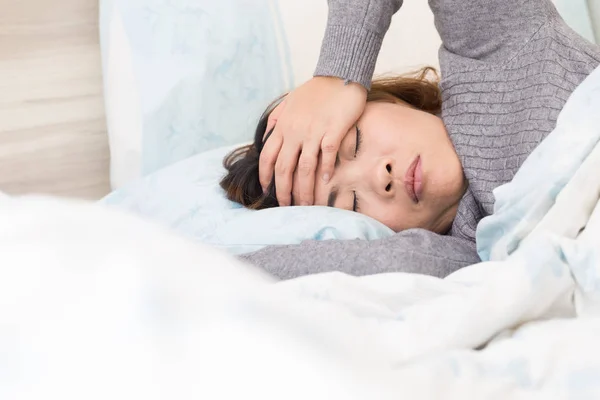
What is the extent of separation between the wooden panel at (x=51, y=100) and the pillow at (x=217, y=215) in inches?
10.5

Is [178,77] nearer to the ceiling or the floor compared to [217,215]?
nearer to the ceiling

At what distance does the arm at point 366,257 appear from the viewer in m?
0.82

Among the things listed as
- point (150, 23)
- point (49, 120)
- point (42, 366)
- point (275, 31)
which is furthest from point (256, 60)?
point (42, 366)

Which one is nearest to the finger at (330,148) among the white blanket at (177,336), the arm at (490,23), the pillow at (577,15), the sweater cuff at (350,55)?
the sweater cuff at (350,55)

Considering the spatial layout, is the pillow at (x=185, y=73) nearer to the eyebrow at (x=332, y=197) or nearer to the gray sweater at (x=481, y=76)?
the gray sweater at (x=481, y=76)

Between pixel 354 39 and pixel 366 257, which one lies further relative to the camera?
pixel 354 39

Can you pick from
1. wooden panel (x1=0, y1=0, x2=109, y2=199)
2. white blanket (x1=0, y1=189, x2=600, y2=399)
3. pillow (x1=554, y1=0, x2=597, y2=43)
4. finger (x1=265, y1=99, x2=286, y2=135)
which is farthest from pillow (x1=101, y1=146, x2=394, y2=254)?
pillow (x1=554, y1=0, x2=597, y2=43)

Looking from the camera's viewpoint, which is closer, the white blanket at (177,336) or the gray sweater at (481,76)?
the white blanket at (177,336)

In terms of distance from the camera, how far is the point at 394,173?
3.36ft

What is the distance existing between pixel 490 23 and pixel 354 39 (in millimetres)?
242

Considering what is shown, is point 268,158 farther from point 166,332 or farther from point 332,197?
point 166,332

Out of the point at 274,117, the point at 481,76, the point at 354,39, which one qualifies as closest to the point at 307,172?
the point at 274,117

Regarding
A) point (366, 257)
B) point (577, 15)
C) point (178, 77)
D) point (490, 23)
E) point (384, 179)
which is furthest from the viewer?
point (577, 15)

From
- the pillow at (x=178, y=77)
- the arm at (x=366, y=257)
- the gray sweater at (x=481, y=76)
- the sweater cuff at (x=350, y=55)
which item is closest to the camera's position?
the arm at (x=366, y=257)
